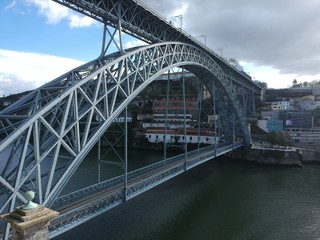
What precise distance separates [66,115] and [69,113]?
3.01 meters

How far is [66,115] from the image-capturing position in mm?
10977

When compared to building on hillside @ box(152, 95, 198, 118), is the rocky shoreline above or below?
below

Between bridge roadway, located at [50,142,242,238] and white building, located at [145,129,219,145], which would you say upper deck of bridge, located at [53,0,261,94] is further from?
white building, located at [145,129,219,145]

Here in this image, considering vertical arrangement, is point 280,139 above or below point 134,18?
below

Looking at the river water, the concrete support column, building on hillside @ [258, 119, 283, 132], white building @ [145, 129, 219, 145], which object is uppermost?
the concrete support column

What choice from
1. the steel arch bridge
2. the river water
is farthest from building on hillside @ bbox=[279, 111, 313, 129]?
the steel arch bridge

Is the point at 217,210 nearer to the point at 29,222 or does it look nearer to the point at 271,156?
the point at 29,222

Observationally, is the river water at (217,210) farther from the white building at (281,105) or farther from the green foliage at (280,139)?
the white building at (281,105)

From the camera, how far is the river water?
17.3 metres

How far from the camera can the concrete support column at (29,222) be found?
378 cm

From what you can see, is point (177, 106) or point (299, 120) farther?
point (177, 106)

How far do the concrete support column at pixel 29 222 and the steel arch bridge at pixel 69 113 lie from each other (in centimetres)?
565

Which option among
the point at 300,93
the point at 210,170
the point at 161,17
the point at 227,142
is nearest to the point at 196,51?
the point at 161,17

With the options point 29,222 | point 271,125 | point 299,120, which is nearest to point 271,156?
point 271,125
